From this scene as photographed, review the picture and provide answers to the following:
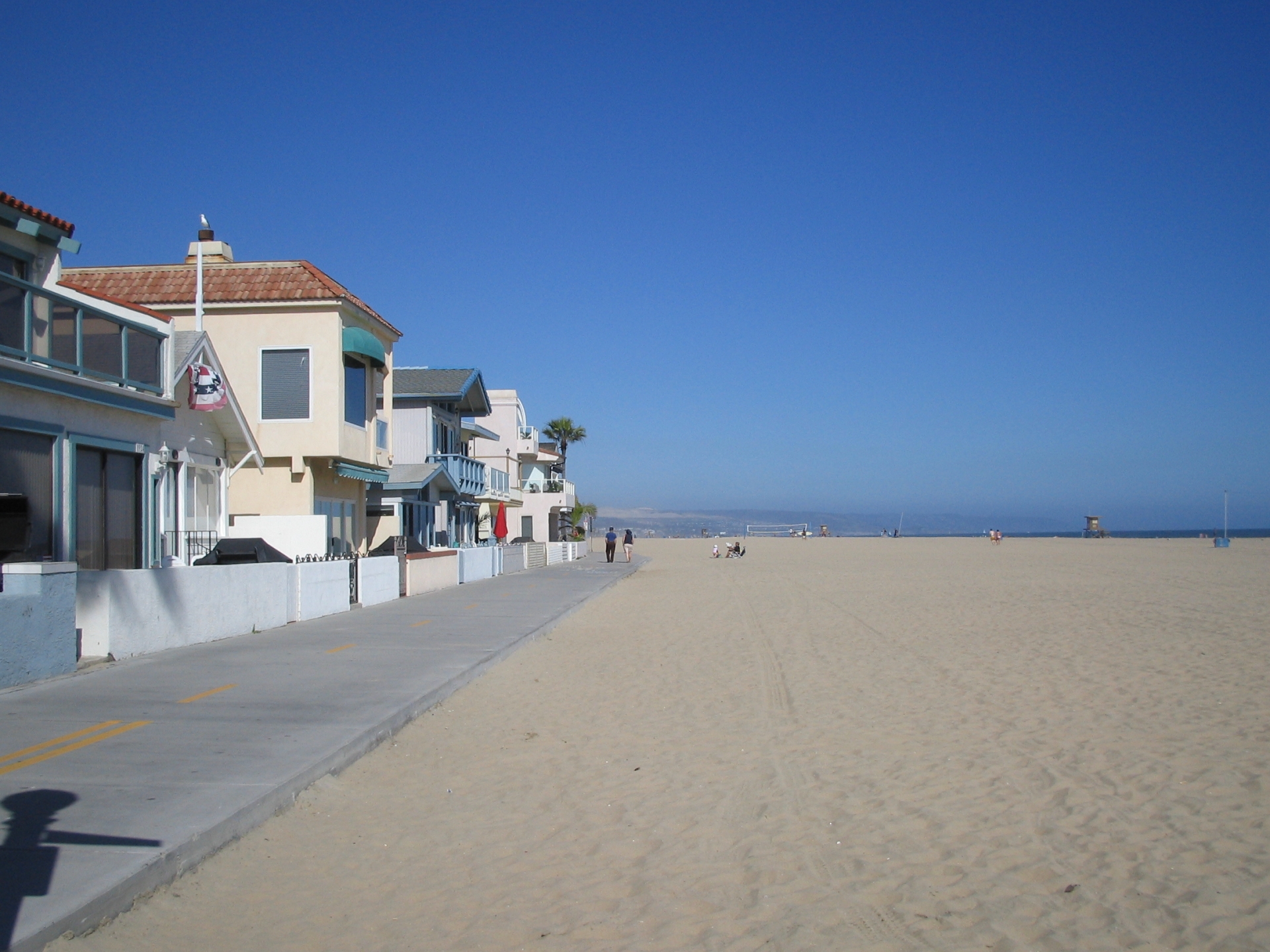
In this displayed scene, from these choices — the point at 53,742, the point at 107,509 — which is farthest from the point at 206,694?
the point at 107,509

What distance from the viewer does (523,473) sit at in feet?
193

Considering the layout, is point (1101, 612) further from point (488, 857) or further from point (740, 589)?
point (488, 857)

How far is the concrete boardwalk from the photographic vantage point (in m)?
4.47

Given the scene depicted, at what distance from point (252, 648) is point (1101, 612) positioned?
15117mm

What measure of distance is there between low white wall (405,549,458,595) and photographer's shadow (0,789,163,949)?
49.1ft

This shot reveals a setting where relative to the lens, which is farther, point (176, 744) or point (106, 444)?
point (106, 444)

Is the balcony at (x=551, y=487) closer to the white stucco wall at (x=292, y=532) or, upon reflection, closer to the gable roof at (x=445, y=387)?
the gable roof at (x=445, y=387)

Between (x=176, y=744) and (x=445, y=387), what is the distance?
2665 centimetres

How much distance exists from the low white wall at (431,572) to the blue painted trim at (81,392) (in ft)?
22.0

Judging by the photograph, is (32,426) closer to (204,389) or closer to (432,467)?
(204,389)

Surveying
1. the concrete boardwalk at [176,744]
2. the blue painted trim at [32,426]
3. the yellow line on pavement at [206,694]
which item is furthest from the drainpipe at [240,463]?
the yellow line on pavement at [206,694]

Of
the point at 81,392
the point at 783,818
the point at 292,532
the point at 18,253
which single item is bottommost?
the point at 783,818

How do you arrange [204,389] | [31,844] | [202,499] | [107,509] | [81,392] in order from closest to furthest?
[31,844] < [81,392] < [107,509] < [204,389] < [202,499]

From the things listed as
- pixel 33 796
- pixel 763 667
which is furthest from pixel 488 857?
pixel 763 667
